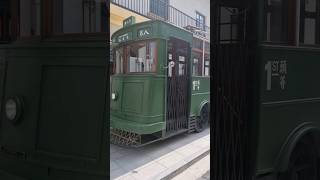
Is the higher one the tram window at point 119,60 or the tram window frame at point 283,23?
the tram window frame at point 283,23

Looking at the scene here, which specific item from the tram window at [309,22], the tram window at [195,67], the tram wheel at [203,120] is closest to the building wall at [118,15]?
the tram window at [195,67]

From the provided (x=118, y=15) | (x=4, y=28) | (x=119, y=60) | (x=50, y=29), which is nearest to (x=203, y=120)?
(x=119, y=60)

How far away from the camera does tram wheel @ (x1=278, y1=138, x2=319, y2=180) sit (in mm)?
1632

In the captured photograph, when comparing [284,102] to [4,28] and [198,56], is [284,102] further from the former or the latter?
[4,28]

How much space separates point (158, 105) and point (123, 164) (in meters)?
0.23

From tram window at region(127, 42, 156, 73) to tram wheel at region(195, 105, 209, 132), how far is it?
224mm

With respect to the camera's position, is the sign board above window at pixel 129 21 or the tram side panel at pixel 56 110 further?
the tram side panel at pixel 56 110

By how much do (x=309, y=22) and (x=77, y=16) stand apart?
2.91ft

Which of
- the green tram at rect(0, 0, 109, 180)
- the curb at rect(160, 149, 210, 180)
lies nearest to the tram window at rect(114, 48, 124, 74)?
the green tram at rect(0, 0, 109, 180)

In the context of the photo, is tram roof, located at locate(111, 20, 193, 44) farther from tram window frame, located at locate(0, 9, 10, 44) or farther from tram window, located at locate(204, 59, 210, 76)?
tram window frame, located at locate(0, 9, 10, 44)

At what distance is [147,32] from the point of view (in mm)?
1396

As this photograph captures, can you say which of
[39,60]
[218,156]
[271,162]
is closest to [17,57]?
[39,60]

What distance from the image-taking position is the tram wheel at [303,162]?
5.35 ft

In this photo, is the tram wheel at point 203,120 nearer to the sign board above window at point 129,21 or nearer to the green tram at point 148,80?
the green tram at point 148,80
